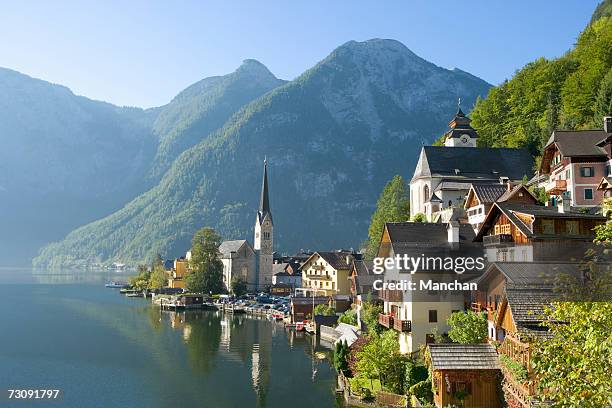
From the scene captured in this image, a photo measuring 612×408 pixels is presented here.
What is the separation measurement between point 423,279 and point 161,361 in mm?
31077

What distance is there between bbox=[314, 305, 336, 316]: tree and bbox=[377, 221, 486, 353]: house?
3309 centimetres

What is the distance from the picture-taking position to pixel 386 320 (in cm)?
4678

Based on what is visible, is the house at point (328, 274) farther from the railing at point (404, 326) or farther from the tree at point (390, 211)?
the railing at point (404, 326)

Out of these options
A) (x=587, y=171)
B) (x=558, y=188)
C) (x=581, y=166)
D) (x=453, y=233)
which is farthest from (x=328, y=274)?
(x=453, y=233)

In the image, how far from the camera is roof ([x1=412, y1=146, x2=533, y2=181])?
85.4m

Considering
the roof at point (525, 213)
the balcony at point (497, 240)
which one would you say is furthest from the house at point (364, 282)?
the roof at point (525, 213)

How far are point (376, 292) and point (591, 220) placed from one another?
2455 centimetres

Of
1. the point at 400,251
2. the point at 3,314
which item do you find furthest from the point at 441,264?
the point at 3,314

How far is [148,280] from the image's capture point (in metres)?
160

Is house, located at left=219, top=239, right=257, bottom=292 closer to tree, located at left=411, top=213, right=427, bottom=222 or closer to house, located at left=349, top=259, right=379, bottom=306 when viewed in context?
tree, located at left=411, top=213, right=427, bottom=222

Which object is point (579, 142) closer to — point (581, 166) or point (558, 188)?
point (581, 166)

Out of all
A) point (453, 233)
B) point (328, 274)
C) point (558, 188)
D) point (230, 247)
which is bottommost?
point (328, 274)

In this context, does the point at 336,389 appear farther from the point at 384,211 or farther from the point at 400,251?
the point at 384,211

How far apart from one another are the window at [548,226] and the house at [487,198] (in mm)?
12254
